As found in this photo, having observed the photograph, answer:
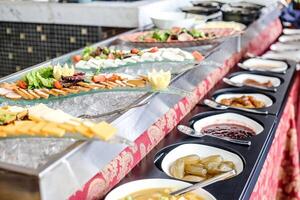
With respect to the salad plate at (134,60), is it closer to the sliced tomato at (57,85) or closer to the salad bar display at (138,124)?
the salad bar display at (138,124)

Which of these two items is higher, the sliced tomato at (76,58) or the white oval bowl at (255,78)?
the sliced tomato at (76,58)

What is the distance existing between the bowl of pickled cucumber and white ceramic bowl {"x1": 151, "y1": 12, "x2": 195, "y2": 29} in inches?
36.4

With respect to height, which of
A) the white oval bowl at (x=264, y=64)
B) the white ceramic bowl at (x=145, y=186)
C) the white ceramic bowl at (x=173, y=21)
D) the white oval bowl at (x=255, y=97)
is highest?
the white ceramic bowl at (x=173, y=21)

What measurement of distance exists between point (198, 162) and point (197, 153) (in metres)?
0.08

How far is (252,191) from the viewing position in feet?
4.02

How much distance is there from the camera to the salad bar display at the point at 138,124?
2.91ft

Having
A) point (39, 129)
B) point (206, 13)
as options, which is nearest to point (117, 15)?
point (206, 13)

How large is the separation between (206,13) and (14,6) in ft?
3.91

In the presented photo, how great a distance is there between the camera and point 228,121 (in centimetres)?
167

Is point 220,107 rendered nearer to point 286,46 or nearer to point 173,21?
point 173,21

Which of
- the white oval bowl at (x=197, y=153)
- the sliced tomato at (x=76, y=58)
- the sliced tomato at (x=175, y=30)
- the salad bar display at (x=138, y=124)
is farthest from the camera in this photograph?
the sliced tomato at (x=175, y=30)

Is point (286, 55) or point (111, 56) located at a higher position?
point (111, 56)

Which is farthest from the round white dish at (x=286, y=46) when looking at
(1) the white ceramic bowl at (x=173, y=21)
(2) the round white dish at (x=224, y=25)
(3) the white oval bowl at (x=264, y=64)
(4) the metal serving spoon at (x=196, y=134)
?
(4) the metal serving spoon at (x=196, y=134)

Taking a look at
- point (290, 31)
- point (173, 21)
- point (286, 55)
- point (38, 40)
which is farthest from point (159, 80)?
point (290, 31)
